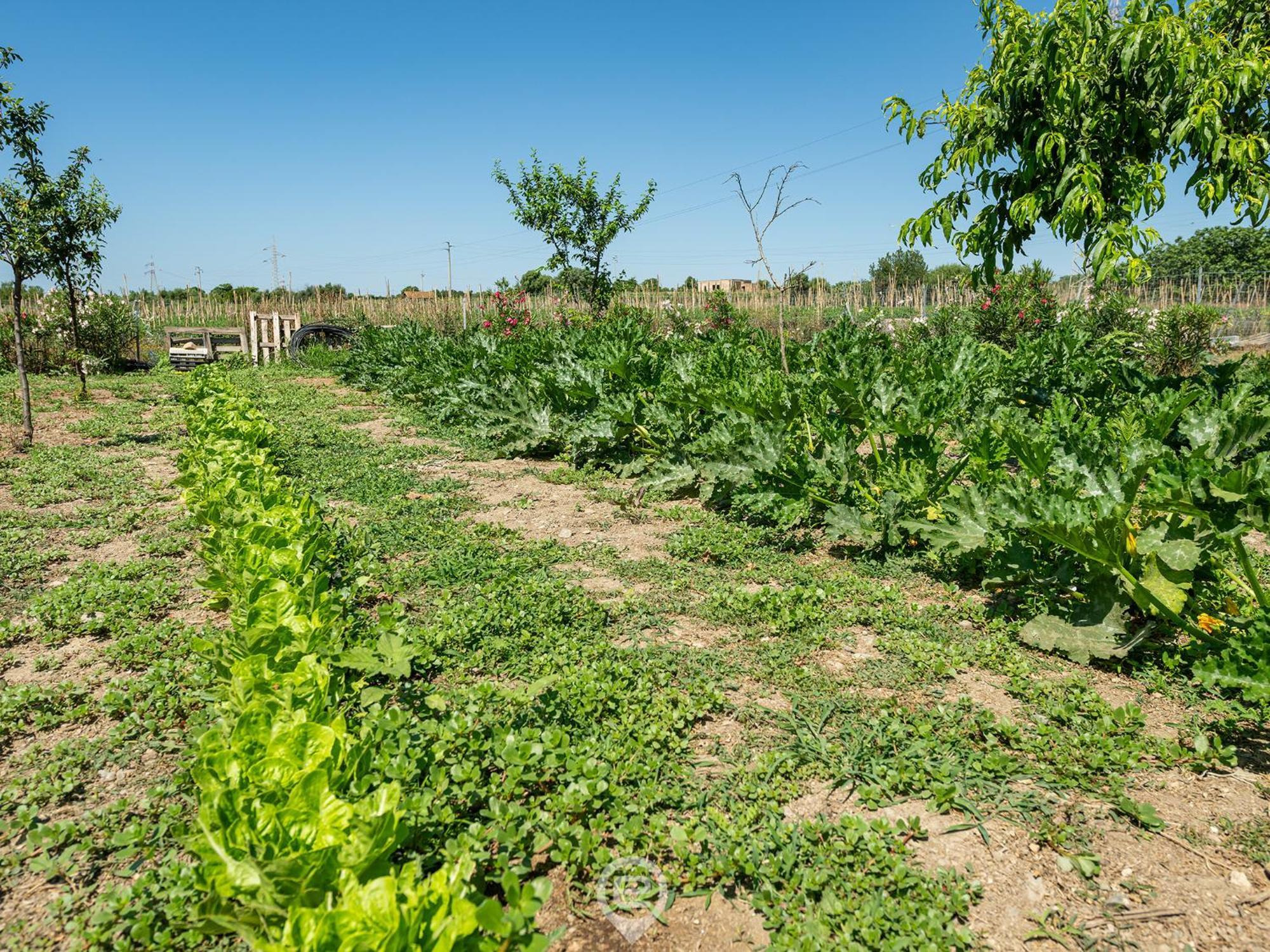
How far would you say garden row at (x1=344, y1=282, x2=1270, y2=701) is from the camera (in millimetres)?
3150

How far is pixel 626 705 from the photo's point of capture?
3.09m

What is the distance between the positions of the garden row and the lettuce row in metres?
2.51

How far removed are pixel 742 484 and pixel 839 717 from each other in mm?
2495

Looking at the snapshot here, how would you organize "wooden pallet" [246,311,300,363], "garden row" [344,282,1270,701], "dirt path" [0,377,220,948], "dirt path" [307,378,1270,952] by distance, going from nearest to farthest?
"dirt path" [307,378,1270,952] → "dirt path" [0,377,220,948] → "garden row" [344,282,1270,701] → "wooden pallet" [246,311,300,363]

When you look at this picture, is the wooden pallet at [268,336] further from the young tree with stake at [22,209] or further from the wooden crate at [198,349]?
the young tree with stake at [22,209]

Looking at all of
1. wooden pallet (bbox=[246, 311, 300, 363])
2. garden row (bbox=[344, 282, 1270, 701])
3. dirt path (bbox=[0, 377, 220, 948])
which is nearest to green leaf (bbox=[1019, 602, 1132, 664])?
garden row (bbox=[344, 282, 1270, 701])

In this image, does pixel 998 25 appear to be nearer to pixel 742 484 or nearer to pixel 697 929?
pixel 742 484

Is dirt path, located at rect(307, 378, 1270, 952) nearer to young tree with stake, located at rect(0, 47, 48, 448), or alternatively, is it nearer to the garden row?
the garden row

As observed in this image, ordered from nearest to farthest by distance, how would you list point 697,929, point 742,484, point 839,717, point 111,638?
1. point 697,929
2. point 839,717
3. point 111,638
4. point 742,484

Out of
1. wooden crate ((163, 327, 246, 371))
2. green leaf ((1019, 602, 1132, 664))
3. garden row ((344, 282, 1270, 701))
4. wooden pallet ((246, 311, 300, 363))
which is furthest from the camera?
wooden pallet ((246, 311, 300, 363))

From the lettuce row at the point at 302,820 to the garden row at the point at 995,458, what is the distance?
2.51 metres

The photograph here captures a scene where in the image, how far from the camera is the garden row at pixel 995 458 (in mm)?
3150

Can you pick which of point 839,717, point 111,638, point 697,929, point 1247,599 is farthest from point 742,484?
point 111,638

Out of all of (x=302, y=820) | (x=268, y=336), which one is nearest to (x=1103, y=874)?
(x=302, y=820)
